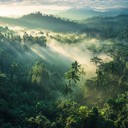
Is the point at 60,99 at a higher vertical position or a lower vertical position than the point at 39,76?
lower

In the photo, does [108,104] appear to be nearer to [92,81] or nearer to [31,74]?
[92,81]

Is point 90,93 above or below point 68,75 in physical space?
below

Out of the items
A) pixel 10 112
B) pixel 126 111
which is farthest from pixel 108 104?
pixel 10 112

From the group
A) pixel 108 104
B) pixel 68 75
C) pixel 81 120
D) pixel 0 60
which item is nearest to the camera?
pixel 81 120

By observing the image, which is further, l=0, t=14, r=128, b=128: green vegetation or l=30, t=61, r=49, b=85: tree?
l=30, t=61, r=49, b=85: tree

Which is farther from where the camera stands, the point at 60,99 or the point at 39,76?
the point at 39,76

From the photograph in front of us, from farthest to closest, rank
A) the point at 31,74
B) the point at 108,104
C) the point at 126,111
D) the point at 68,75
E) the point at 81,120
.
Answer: the point at 31,74
the point at 68,75
the point at 108,104
the point at 126,111
the point at 81,120

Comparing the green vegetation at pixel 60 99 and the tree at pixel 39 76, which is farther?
the tree at pixel 39 76

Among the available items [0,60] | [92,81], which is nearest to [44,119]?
[92,81]

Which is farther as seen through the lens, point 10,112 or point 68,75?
point 68,75
